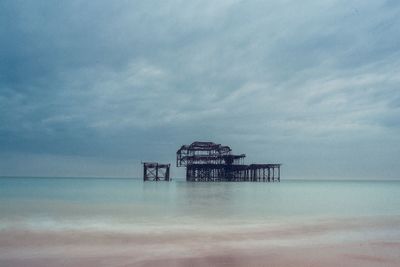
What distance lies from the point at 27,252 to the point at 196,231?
5.55 metres

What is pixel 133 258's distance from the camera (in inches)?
333

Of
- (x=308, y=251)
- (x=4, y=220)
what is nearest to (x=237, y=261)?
(x=308, y=251)

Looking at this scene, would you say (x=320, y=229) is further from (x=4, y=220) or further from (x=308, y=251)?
(x=4, y=220)

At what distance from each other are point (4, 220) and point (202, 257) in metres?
11.0

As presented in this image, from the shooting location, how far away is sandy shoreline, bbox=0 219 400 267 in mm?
8117

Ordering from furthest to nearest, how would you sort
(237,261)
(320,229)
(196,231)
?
(320,229)
(196,231)
(237,261)

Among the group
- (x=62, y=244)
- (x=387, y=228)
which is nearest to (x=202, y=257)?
(x=62, y=244)

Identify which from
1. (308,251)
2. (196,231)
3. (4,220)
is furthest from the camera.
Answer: (4,220)

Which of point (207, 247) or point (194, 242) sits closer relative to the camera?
point (207, 247)

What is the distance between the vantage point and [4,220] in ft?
51.6

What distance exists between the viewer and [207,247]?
9.79 meters

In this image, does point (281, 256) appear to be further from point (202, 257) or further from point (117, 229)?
point (117, 229)

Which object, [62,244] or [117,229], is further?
[117,229]

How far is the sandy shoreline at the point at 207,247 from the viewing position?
8.12 meters
